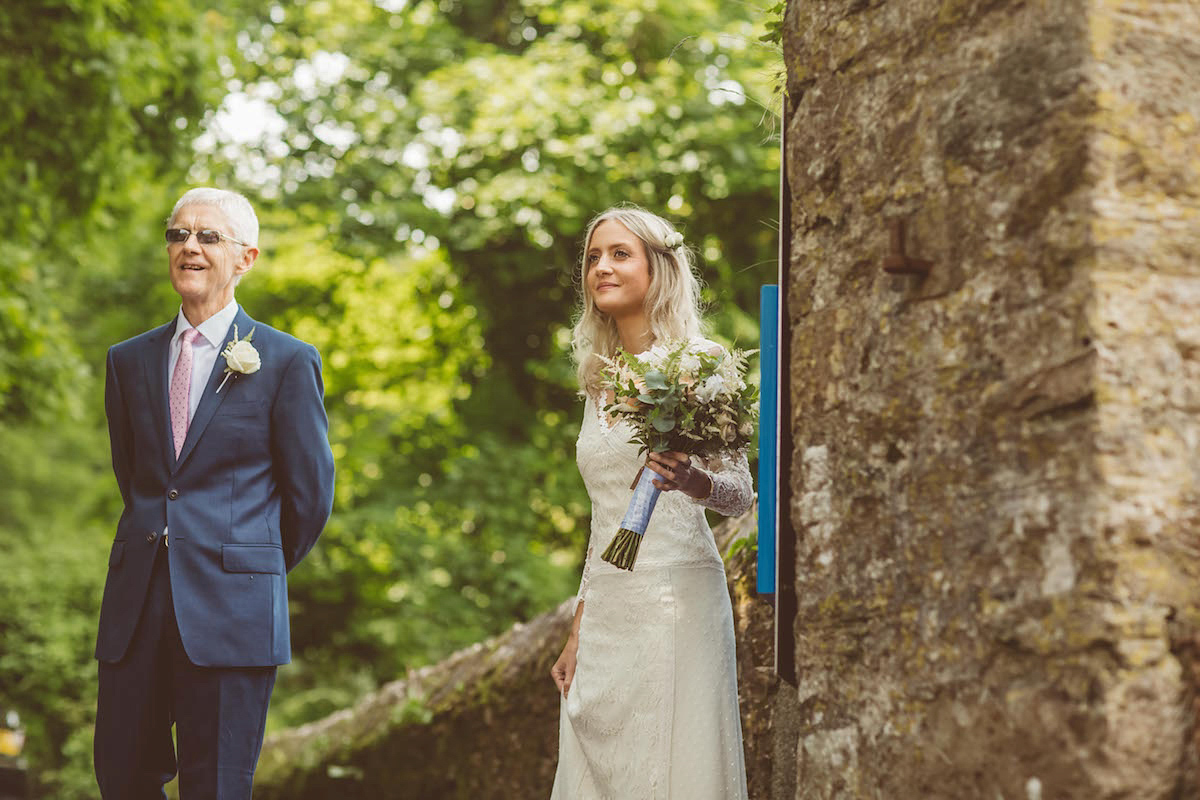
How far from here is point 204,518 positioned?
358 centimetres

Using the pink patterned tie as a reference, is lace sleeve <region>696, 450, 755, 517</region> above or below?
below

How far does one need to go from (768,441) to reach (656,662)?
0.81 m

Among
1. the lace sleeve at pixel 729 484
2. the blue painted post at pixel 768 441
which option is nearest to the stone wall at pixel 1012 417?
the blue painted post at pixel 768 441

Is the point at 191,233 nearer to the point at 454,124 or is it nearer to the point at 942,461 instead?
the point at 942,461

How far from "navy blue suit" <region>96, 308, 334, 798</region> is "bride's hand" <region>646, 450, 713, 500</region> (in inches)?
39.9

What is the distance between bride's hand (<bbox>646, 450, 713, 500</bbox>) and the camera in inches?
135

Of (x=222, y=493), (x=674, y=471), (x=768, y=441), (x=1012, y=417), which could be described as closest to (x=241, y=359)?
(x=222, y=493)

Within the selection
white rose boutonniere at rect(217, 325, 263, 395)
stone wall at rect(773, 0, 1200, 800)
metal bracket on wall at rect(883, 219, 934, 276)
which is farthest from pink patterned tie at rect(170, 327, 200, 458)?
metal bracket on wall at rect(883, 219, 934, 276)

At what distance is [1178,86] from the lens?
89.6 inches

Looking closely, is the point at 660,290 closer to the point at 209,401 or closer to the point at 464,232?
the point at 209,401

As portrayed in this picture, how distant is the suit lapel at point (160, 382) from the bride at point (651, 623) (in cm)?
122

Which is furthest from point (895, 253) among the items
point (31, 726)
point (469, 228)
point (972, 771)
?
point (31, 726)

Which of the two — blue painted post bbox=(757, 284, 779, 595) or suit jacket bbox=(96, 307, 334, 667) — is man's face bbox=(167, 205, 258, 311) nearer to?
suit jacket bbox=(96, 307, 334, 667)

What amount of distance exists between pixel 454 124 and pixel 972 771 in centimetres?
1004
